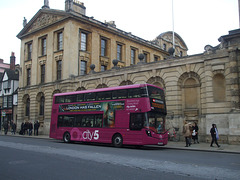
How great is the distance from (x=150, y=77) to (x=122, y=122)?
25.4 feet

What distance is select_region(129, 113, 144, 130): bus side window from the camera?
16625mm

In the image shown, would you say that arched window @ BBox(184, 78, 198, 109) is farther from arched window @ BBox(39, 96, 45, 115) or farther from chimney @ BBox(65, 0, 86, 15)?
arched window @ BBox(39, 96, 45, 115)

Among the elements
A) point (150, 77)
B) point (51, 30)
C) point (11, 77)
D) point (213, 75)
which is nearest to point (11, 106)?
point (11, 77)

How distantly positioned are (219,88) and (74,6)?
2378 centimetres

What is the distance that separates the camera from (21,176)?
25.8 ft

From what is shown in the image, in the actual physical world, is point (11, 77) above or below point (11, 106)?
above

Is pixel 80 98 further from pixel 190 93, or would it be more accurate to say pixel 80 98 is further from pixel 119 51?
pixel 119 51

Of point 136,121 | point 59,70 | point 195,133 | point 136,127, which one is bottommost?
point 195,133

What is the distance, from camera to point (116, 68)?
27.0 m

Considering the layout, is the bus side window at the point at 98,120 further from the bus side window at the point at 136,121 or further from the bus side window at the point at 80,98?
the bus side window at the point at 136,121

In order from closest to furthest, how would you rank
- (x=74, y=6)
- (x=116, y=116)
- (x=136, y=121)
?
1. (x=136, y=121)
2. (x=116, y=116)
3. (x=74, y=6)

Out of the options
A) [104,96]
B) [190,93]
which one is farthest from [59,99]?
[190,93]

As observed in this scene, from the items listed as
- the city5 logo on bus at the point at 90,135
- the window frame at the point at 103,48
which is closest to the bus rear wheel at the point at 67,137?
the city5 logo on bus at the point at 90,135

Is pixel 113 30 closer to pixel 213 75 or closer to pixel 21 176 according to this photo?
pixel 213 75
